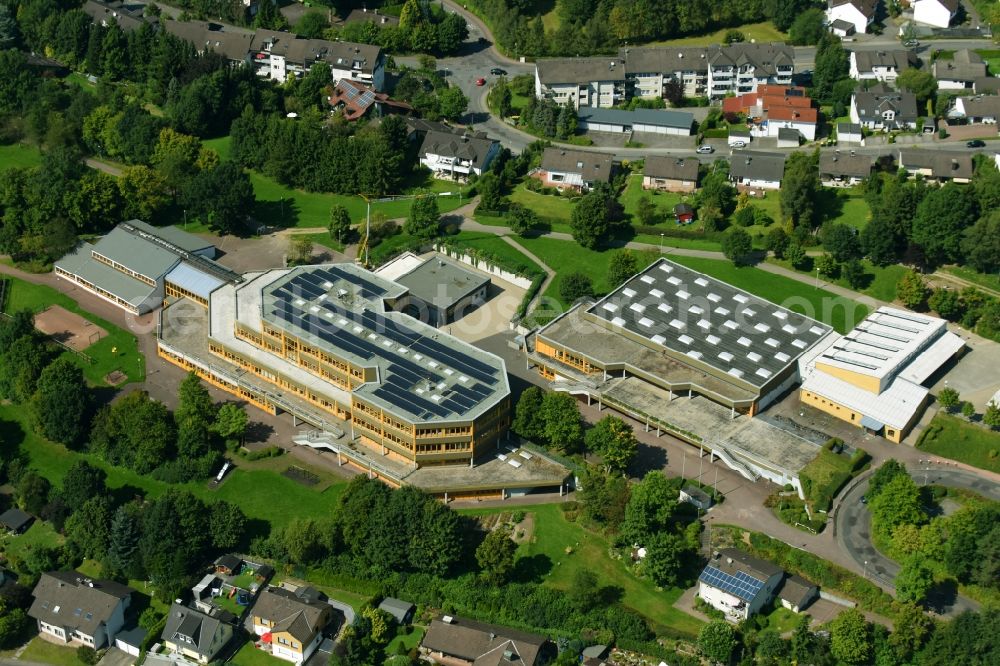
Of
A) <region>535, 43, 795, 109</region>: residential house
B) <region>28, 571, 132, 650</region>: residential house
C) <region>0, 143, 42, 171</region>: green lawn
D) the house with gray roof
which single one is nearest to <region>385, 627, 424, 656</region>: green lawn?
<region>28, 571, 132, 650</region>: residential house

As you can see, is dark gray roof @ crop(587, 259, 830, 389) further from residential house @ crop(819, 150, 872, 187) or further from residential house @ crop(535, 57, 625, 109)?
residential house @ crop(535, 57, 625, 109)

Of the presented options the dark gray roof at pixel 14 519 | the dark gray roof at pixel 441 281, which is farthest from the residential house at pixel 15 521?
the dark gray roof at pixel 441 281

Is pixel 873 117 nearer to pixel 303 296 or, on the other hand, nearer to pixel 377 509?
pixel 303 296

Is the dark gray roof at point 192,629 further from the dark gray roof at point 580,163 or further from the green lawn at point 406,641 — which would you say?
the dark gray roof at point 580,163

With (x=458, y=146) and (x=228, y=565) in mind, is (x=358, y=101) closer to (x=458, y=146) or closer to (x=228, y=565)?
(x=458, y=146)

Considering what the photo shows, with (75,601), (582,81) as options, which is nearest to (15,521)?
(75,601)
